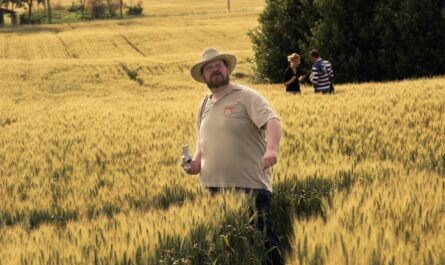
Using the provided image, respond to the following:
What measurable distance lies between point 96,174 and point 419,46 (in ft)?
63.6

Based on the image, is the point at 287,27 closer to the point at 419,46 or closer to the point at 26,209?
the point at 419,46

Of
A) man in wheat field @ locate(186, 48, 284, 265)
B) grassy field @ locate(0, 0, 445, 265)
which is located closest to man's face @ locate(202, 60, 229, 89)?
man in wheat field @ locate(186, 48, 284, 265)

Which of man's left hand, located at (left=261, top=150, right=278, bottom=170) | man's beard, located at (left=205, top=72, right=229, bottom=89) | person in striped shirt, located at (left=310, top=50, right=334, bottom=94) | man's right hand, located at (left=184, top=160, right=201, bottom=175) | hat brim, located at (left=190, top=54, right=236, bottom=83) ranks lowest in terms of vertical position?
person in striped shirt, located at (left=310, top=50, right=334, bottom=94)

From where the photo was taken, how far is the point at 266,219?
4.30m

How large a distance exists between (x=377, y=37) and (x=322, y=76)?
923cm

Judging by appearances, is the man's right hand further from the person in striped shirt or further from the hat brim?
the person in striped shirt

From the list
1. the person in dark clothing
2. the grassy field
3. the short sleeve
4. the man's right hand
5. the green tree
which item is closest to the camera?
the grassy field

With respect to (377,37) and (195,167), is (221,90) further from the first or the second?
(377,37)

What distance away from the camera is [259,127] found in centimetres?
452

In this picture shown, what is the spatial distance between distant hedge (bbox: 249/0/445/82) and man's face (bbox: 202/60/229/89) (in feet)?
65.7

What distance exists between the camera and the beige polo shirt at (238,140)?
15.1ft

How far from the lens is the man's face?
15.6 feet

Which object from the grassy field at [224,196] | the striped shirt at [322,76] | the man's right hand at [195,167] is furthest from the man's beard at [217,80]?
the striped shirt at [322,76]

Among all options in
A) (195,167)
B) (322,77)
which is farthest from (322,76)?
(195,167)
